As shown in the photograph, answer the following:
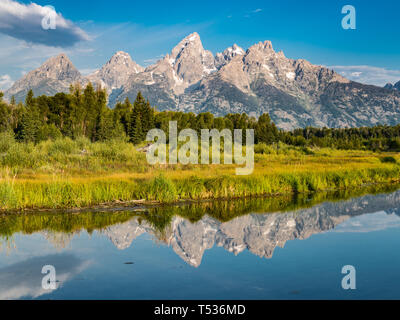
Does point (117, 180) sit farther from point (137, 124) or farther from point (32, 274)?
point (137, 124)

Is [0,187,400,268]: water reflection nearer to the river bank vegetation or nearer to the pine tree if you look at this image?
the river bank vegetation

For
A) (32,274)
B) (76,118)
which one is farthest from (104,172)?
(76,118)

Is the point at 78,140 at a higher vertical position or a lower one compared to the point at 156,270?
higher

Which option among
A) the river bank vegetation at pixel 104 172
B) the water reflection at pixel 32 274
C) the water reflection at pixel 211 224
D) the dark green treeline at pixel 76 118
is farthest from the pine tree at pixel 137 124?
the water reflection at pixel 32 274

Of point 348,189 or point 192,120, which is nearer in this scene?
point 348,189

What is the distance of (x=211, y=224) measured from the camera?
1500cm

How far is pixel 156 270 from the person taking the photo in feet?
32.8

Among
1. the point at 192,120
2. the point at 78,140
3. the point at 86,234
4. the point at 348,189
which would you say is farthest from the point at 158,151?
the point at 192,120

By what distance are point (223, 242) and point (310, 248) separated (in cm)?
283

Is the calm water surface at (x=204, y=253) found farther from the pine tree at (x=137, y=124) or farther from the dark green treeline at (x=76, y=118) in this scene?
the pine tree at (x=137, y=124)

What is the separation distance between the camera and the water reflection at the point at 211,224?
1254cm
